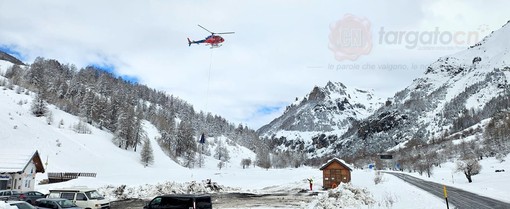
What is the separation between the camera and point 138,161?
297ft

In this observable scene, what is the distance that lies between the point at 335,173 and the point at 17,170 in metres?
40.6

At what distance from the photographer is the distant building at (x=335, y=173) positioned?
5166 cm

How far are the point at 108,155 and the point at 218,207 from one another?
6086cm

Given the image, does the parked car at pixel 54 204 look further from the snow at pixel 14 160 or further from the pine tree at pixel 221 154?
the pine tree at pixel 221 154

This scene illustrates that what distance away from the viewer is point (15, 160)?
1396 inches

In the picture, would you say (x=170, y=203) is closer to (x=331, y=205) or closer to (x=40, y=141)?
(x=331, y=205)

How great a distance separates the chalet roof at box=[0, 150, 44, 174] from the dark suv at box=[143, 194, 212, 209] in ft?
76.3

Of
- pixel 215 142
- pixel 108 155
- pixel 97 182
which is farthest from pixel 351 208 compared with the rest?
pixel 215 142

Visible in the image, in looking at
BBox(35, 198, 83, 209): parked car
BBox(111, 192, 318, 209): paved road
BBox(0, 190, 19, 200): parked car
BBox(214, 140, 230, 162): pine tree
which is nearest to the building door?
BBox(111, 192, 318, 209): paved road

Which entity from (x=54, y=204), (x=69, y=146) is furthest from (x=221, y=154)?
(x=54, y=204)

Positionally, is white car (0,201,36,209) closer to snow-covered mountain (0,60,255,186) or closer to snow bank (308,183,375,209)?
snow bank (308,183,375,209)

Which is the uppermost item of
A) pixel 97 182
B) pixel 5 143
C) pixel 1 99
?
pixel 1 99

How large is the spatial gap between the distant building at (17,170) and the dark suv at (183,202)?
23.2 metres

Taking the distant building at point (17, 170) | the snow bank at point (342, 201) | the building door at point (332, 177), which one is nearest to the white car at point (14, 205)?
the snow bank at point (342, 201)
